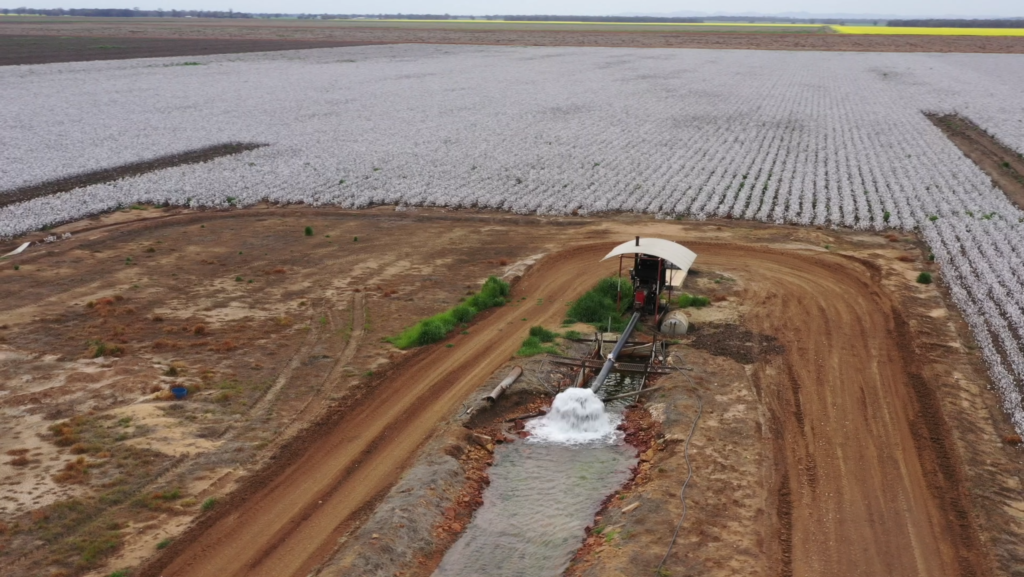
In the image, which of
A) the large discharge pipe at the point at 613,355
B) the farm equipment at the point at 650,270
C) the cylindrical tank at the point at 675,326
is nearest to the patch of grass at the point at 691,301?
the farm equipment at the point at 650,270

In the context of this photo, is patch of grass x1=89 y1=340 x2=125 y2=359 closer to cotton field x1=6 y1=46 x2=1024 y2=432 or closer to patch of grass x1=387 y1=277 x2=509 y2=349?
patch of grass x1=387 y1=277 x2=509 y2=349

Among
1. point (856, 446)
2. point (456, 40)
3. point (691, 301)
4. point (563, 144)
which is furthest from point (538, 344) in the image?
point (456, 40)

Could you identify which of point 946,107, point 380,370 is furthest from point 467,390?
point 946,107

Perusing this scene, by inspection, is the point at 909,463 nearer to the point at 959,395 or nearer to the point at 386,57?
the point at 959,395

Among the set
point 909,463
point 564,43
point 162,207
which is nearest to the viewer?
point 909,463

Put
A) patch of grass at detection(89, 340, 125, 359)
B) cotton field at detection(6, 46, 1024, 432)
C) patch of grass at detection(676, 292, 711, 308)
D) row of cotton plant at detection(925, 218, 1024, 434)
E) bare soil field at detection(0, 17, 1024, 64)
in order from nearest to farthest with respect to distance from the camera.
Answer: row of cotton plant at detection(925, 218, 1024, 434), patch of grass at detection(89, 340, 125, 359), patch of grass at detection(676, 292, 711, 308), cotton field at detection(6, 46, 1024, 432), bare soil field at detection(0, 17, 1024, 64)

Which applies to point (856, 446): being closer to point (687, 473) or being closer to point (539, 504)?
point (687, 473)

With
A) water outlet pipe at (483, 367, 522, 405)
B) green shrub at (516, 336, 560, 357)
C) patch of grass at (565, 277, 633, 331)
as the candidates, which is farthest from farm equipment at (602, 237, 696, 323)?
water outlet pipe at (483, 367, 522, 405)
